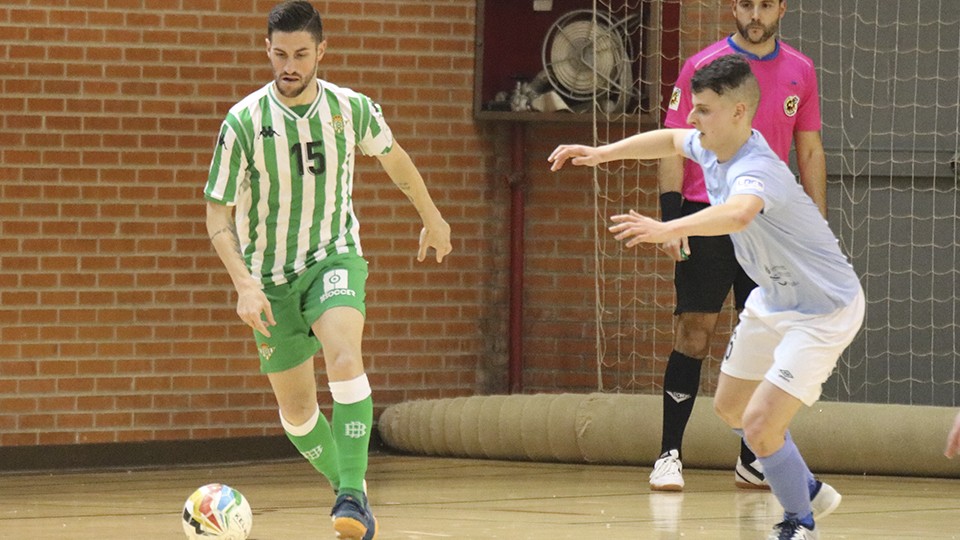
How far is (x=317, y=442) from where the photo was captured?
18.0 feet

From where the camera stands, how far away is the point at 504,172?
28.3ft

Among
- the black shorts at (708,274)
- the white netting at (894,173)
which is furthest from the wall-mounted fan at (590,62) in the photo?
the black shorts at (708,274)

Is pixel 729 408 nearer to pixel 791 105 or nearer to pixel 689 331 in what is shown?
pixel 689 331

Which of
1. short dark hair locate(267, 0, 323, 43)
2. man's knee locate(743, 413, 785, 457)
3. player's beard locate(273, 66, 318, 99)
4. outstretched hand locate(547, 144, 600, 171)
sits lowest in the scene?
man's knee locate(743, 413, 785, 457)

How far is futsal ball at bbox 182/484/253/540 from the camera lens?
15.8 feet

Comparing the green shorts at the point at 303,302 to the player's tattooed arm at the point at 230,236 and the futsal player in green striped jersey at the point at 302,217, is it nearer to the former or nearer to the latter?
the futsal player in green striped jersey at the point at 302,217

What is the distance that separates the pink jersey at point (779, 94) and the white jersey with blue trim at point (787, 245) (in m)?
1.61

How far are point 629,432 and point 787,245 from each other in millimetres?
2802

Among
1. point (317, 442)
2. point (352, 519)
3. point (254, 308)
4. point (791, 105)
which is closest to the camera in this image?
point (352, 519)

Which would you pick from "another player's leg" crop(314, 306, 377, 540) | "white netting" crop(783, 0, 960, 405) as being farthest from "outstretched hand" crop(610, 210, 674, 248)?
"white netting" crop(783, 0, 960, 405)

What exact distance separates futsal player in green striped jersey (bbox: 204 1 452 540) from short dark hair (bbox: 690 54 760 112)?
3.87ft

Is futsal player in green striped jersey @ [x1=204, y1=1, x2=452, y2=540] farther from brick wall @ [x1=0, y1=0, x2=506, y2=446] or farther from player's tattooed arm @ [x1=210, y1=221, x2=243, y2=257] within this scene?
brick wall @ [x1=0, y1=0, x2=506, y2=446]

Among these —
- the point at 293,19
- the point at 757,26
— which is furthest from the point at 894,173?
the point at 293,19

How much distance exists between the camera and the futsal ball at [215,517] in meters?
4.80
